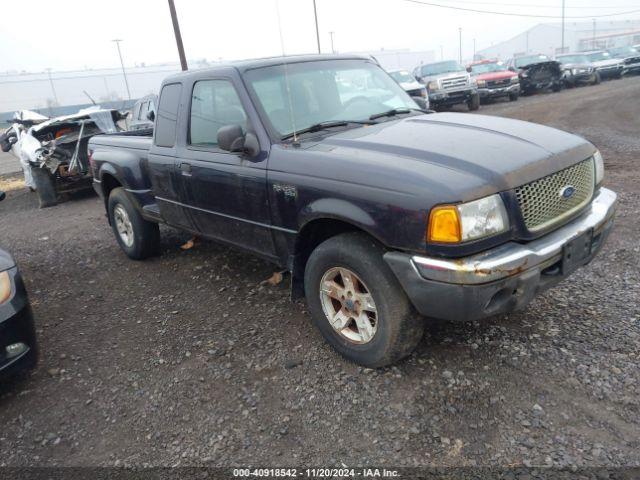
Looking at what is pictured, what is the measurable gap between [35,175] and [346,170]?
8946mm

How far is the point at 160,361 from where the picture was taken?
3572mm

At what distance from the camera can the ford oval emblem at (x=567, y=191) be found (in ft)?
9.34

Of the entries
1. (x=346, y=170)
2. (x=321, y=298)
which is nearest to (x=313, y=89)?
(x=346, y=170)

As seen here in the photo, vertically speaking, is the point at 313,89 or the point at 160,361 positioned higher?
the point at 313,89

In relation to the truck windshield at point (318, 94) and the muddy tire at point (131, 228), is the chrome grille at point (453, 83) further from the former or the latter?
the muddy tire at point (131, 228)

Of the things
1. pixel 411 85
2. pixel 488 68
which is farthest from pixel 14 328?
pixel 488 68

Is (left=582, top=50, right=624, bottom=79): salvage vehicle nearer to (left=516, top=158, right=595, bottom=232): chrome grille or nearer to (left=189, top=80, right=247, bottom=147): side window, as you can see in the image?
(left=516, top=158, right=595, bottom=232): chrome grille

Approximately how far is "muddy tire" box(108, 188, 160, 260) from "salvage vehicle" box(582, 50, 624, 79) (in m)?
23.9

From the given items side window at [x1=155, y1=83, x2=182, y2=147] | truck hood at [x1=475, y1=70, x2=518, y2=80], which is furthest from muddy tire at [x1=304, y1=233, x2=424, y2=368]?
truck hood at [x1=475, y1=70, x2=518, y2=80]

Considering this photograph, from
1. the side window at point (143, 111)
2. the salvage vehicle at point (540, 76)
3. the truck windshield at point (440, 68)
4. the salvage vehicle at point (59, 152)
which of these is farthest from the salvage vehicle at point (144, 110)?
the salvage vehicle at point (540, 76)

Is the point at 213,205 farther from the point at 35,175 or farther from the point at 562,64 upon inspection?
the point at 562,64

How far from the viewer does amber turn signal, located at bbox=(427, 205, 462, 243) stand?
8.04ft

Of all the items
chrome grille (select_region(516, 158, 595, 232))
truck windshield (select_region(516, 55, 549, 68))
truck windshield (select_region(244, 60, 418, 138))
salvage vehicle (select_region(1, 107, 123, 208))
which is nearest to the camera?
chrome grille (select_region(516, 158, 595, 232))

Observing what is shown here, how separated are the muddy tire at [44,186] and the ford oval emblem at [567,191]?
9.67 m
